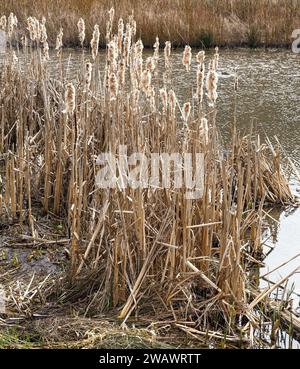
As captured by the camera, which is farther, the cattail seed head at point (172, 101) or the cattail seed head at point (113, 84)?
the cattail seed head at point (172, 101)

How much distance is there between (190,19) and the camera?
901 centimetres

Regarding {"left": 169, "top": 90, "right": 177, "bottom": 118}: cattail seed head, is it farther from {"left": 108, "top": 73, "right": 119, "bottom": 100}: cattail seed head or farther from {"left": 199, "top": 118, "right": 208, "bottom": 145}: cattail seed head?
{"left": 108, "top": 73, "right": 119, "bottom": 100}: cattail seed head

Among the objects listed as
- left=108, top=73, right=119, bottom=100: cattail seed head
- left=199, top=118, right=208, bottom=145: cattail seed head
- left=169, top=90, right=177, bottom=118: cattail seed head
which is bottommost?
left=199, top=118, right=208, bottom=145: cattail seed head

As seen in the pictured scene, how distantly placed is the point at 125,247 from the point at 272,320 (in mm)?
603

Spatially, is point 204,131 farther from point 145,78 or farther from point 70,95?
point 70,95

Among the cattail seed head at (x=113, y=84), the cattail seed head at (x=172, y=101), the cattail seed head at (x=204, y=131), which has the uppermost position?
the cattail seed head at (x=113, y=84)

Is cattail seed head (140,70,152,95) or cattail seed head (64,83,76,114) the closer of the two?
cattail seed head (64,83,76,114)

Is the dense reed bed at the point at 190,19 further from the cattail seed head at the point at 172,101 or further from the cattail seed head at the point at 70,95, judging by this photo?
the cattail seed head at the point at 70,95

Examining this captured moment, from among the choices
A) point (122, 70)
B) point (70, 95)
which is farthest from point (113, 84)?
point (122, 70)

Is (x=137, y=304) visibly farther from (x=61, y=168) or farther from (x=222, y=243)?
(x=61, y=168)

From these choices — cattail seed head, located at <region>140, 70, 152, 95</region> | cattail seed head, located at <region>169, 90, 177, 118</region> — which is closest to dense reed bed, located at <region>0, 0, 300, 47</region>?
cattail seed head, located at <region>169, 90, 177, 118</region>

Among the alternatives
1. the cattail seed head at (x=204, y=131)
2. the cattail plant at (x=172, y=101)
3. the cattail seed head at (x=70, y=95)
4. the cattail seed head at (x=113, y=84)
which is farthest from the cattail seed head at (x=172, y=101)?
the cattail seed head at (x=70, y=95)

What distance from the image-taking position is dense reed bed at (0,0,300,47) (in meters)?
8.95

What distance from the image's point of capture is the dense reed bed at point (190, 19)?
895 centimetres
